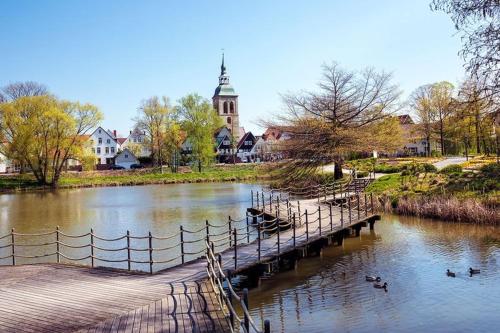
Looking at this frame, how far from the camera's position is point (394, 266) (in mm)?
17656

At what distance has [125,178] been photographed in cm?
7362

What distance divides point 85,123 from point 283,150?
36.8 meters

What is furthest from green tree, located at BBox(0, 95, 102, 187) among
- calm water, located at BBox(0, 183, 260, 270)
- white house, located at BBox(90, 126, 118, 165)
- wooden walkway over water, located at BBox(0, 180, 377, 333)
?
wooden walkway over water, located at BBox(0, 180, 377, 333)

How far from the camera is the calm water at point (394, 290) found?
12297mm

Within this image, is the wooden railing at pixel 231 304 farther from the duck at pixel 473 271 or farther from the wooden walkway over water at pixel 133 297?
the duck at pixel 473 271

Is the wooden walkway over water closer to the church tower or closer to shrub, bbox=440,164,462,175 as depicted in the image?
shrub, bbox=440,164,462,175

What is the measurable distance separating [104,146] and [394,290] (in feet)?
315

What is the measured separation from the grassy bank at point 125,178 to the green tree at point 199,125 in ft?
10.1

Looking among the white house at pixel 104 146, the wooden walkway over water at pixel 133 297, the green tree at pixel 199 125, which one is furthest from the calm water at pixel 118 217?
the white house at pixel 104 146

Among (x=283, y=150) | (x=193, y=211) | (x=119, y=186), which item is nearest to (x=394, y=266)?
(x=193, y=211)

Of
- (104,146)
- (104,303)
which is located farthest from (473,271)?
(104,146)

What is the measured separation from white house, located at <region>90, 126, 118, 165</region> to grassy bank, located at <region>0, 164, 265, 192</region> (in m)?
26.2

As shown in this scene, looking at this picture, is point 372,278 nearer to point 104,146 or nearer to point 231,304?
→ point 231,304

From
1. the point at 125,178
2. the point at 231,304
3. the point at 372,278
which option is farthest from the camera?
the point at 125,178
